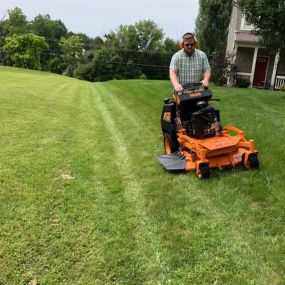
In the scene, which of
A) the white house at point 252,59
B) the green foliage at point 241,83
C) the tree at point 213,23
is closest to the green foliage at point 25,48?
the tree at point 213,23

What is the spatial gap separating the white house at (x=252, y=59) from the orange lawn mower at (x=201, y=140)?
17556mm

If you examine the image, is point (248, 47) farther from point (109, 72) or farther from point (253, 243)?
point (109, 72)

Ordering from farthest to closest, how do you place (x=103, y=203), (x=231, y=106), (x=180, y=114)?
(x=231, y=106) < (x=180, y=114) < (x=103, y=203)

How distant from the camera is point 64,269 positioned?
3652mm

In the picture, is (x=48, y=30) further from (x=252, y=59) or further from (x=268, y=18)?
(x=268, y=18)

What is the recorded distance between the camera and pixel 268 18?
13188mm

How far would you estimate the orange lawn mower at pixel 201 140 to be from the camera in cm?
565

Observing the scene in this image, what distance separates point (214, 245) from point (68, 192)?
2109mm

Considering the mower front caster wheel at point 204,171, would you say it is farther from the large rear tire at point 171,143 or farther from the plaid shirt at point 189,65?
the plaid shirt at point 189,65

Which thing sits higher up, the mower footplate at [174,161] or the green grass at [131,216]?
the mower footplate at [174,161]

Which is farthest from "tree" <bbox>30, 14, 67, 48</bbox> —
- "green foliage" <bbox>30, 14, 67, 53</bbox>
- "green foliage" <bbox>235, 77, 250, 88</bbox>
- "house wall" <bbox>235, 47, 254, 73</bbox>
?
"green foliage" <bbox>235, 77, 250, 88</bbox>

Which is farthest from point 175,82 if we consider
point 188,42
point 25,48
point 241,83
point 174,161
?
point 25,48

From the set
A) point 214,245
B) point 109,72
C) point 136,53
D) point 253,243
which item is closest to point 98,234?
point 214,245

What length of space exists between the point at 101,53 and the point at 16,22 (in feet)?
87.8
